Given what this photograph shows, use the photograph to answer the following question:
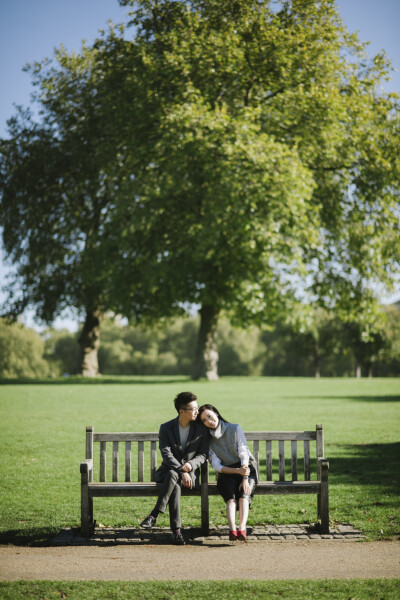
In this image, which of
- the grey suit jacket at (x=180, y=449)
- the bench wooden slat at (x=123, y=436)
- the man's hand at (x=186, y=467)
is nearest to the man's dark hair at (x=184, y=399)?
the grey suit jacket at (x=180, y=449)

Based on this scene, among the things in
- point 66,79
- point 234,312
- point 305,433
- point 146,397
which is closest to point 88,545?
point 305,433

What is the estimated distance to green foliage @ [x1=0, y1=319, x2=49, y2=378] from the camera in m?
78.9

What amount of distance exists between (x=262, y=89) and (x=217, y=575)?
2649cm

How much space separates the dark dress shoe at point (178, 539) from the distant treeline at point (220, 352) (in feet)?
206

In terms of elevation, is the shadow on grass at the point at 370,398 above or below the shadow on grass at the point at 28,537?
below

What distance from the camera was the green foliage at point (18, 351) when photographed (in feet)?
259

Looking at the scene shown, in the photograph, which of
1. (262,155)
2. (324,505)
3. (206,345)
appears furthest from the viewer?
(206,345)

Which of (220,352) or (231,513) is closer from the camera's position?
(231,513)

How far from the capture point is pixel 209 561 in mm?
5723

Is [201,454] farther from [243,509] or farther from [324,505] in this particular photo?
[324,505]

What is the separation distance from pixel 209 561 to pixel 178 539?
67cm

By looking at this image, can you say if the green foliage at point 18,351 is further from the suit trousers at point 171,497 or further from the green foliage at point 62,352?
the suit trousers at point 171,497

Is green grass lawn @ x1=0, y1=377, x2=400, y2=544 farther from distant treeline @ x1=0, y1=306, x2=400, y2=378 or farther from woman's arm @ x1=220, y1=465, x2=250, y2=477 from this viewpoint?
distant treeline @ x1=0, y1=306, x2=400, y2=378

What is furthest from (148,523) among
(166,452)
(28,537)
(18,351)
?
(18,351)
